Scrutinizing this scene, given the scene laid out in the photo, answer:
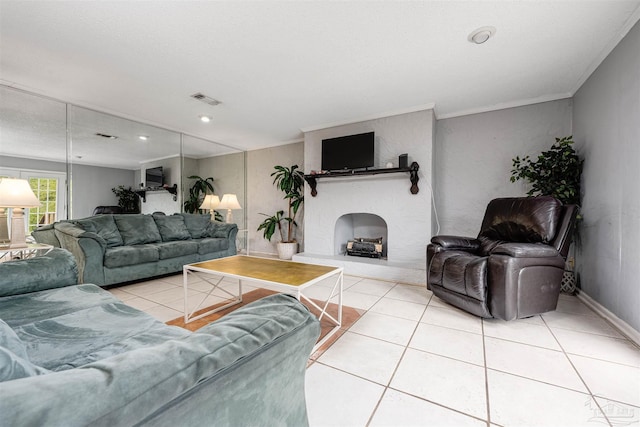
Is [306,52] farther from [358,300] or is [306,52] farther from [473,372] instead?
[473,372]

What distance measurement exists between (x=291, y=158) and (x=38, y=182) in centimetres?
373

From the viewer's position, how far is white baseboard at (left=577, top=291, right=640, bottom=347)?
1.92 meters

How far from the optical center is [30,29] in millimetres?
2162

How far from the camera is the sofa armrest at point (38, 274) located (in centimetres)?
151

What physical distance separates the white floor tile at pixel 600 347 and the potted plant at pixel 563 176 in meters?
1.24

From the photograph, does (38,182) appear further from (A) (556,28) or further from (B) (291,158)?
(A) (556,28)

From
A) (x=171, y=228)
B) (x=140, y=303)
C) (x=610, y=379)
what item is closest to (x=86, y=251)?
(x=140, y=303)

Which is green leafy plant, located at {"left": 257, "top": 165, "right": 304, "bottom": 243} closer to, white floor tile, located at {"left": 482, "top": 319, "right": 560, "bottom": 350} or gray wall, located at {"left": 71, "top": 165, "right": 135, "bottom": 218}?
gray wall, located at {"left": 71, "top": 165, "right": 135, "bottom": 218}

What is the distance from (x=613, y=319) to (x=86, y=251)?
200 inches

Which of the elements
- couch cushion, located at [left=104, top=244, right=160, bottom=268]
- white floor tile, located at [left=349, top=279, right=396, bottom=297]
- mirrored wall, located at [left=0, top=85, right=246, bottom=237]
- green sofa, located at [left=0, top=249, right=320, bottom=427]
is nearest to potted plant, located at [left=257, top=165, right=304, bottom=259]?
mirrored wall, located at [left=0, top=85, right=246, bottom=237]

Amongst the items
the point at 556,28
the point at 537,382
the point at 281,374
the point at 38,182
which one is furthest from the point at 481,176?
the point at 38,182

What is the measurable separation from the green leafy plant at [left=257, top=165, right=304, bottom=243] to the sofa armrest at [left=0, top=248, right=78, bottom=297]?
3.49 metres

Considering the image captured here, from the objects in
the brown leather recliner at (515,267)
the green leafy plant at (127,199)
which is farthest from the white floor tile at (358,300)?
the green leafy plant at (127,199)

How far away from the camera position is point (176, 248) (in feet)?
12.2
